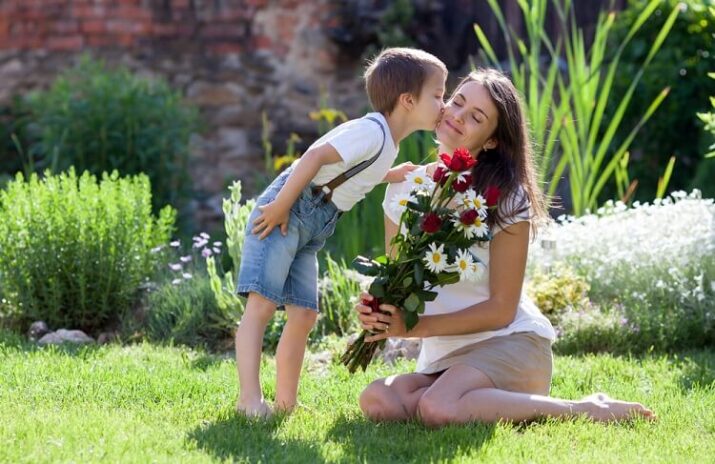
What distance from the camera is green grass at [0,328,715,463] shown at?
3023 mm

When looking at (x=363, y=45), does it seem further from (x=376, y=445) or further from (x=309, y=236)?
(x=376, y=445)

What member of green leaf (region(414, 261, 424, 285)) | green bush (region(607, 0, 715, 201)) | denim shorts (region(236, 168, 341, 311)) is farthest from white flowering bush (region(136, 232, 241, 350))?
green bush (region(607, 0, 715, 201))

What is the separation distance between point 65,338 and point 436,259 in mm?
2288

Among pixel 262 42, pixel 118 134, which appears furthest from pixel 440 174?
pixel 262 42

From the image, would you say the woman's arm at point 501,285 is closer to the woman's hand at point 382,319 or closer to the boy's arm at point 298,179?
the woman's hand at point 382,319

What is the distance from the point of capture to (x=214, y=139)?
8594mm

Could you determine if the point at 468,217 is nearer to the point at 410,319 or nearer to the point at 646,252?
the point at 410,319

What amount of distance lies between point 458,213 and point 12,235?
2.58 m

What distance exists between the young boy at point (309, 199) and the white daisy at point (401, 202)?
0.12 metres

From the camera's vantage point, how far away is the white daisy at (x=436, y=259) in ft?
10.5

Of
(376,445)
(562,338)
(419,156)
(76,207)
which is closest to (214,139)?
(419,156)

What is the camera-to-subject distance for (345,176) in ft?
11.7

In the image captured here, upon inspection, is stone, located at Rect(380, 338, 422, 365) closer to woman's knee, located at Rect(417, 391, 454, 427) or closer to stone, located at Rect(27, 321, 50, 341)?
woman's knee, located at Rect(417, 391, 454, 427)

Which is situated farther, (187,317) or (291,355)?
(187,317)
